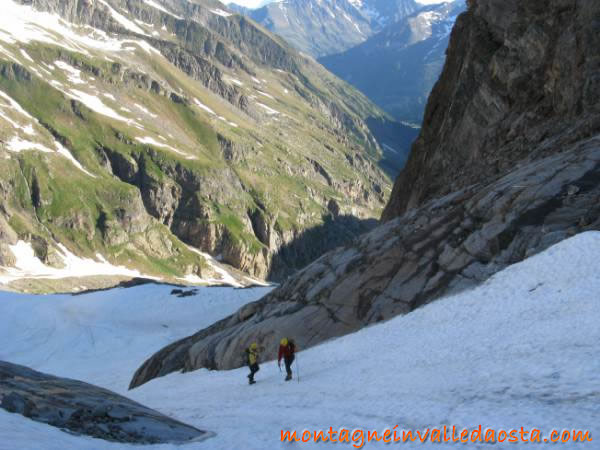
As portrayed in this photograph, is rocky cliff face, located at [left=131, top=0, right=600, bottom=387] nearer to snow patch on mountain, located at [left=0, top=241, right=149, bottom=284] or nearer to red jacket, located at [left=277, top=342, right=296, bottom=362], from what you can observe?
red jacket, located at [left=277, top=342, right=296, bottom=362]

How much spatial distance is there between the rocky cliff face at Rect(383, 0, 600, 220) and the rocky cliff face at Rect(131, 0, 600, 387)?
103 mm

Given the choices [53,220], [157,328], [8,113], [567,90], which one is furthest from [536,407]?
[8,113]

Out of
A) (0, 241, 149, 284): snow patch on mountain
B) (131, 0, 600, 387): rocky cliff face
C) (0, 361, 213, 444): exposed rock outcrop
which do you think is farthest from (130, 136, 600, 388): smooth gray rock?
(0, 241, 149, 284): snow patch on mountain

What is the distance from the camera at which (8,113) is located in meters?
175

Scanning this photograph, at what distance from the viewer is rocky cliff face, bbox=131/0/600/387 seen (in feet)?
78.0

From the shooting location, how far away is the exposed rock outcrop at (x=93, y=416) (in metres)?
13.8

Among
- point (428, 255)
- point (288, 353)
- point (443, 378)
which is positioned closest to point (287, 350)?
point (288, 353)

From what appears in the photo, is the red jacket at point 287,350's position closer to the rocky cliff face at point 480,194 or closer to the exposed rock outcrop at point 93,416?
the rocky cliff face at point 480,194

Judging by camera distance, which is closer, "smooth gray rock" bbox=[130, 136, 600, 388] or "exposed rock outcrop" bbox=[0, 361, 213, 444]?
"exposed rock outcrop" bbox=[0, 361, 213, 444]

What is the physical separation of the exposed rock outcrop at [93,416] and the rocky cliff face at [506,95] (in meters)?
23.3

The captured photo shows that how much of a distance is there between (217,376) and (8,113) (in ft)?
575

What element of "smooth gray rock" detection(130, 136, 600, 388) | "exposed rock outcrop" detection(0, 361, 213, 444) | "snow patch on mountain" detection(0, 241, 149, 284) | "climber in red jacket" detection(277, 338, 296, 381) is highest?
"snow patch on mountain" detection(0, 241, 149, 284)

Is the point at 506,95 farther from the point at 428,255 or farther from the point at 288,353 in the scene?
the point at 288,353

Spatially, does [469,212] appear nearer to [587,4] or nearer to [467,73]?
[587,4]
